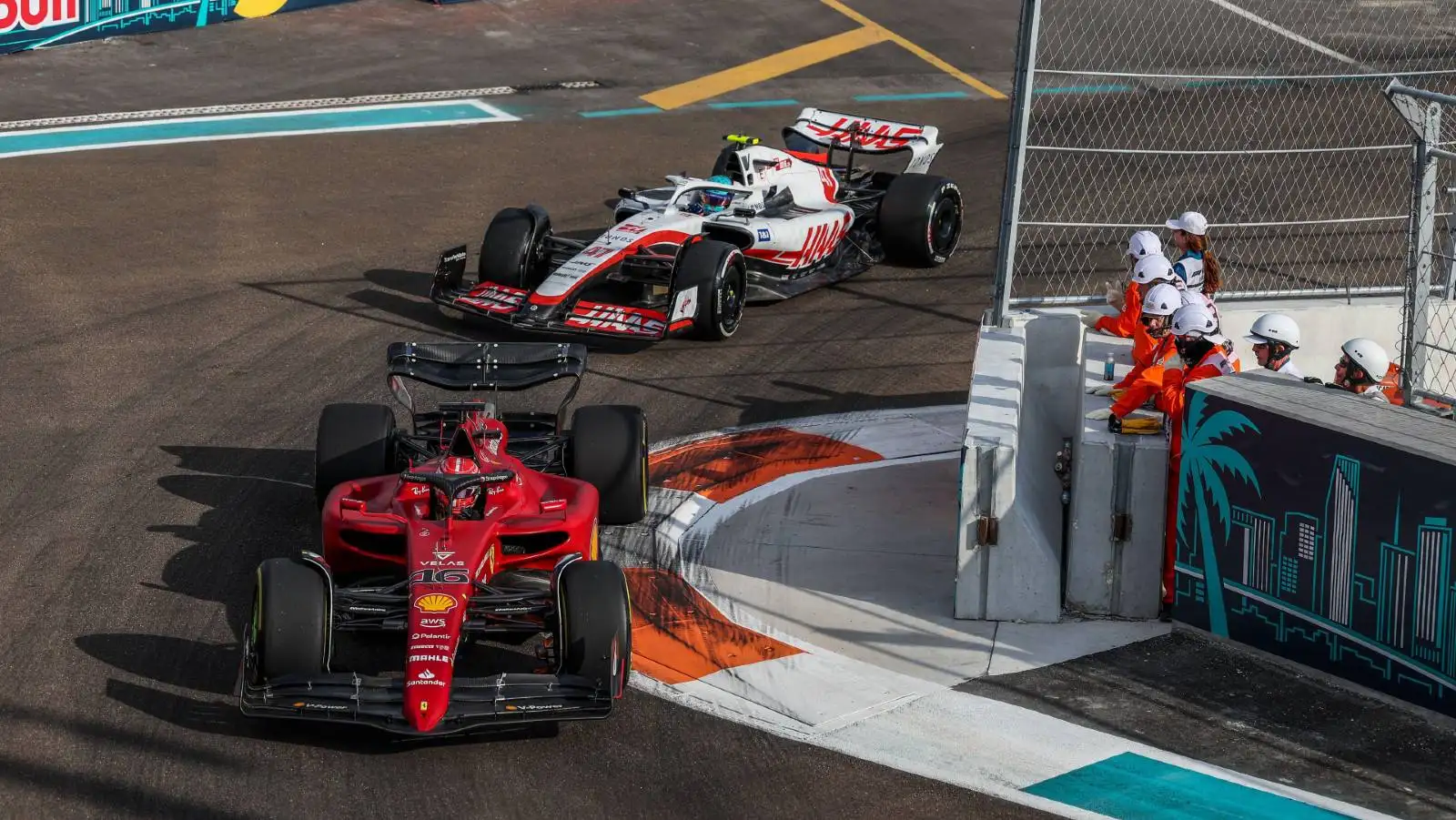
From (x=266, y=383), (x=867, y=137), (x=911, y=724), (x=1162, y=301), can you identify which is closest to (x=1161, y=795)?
(x=911, y=724)

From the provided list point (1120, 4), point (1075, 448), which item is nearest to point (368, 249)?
point (1075, 448)

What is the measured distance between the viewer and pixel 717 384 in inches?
498

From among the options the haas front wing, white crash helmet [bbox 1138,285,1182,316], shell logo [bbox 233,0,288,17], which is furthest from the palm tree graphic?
shell logo [bbox 233,0,288,17]

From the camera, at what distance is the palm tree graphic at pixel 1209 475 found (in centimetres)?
872

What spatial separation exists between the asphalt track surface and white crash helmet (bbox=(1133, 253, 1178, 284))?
193 cm

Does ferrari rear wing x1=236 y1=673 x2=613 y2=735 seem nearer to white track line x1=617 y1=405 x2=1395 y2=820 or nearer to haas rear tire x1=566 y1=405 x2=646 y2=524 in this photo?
white track line x1=617 y1=405 x2=1395 y2=820

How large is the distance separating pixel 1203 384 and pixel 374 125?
12602 millimetres

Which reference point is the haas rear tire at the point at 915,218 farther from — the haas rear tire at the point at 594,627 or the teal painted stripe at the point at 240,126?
the haas rear tire at the point at 594,627

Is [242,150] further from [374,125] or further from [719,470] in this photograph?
[719,470]

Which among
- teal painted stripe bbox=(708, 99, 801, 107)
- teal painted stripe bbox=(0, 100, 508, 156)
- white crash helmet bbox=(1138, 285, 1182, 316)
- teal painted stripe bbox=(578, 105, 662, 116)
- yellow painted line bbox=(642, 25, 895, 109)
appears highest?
yellow painted line bbox=(642, 25, 895, 109)

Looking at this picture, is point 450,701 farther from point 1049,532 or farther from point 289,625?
point 1049,532

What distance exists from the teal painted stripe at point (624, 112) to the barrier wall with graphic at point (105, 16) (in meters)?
5.70

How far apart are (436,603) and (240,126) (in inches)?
499

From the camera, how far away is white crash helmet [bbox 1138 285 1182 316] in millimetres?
10312
